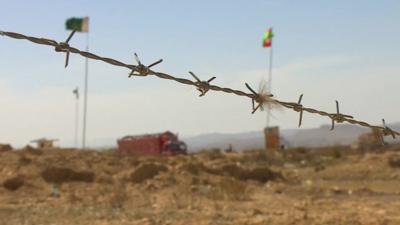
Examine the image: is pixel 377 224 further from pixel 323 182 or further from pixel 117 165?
pixel 117 165

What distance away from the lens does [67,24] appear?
3975 cm

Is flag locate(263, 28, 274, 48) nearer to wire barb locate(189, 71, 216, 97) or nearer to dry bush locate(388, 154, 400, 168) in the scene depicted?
dry bush locate(388, 154, 400, 168)

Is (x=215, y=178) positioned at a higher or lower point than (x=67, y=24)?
lower

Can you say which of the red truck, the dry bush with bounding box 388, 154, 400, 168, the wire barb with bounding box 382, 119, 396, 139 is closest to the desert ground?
the dry bush with bounding box 388, 154, 400, 168

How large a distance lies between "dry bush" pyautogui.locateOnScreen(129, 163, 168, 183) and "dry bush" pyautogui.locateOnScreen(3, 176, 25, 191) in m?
3.25

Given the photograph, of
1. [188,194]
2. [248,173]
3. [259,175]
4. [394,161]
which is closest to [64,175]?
[188,194]

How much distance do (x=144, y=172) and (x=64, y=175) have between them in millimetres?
2210

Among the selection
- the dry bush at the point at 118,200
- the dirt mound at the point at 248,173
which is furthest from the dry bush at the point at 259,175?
the dry bush at the point at 118,200

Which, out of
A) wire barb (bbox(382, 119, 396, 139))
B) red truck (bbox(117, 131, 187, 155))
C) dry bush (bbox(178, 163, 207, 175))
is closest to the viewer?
wire barb (bbox(382, 119, 396, 139))

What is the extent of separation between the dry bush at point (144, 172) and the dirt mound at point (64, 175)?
3.82 feet

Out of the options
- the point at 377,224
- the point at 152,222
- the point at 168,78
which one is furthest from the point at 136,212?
the point at 168,78

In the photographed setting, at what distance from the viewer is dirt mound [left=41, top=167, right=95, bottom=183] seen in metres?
16.7

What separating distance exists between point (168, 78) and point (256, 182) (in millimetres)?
16549

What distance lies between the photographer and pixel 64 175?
17.1 meters
